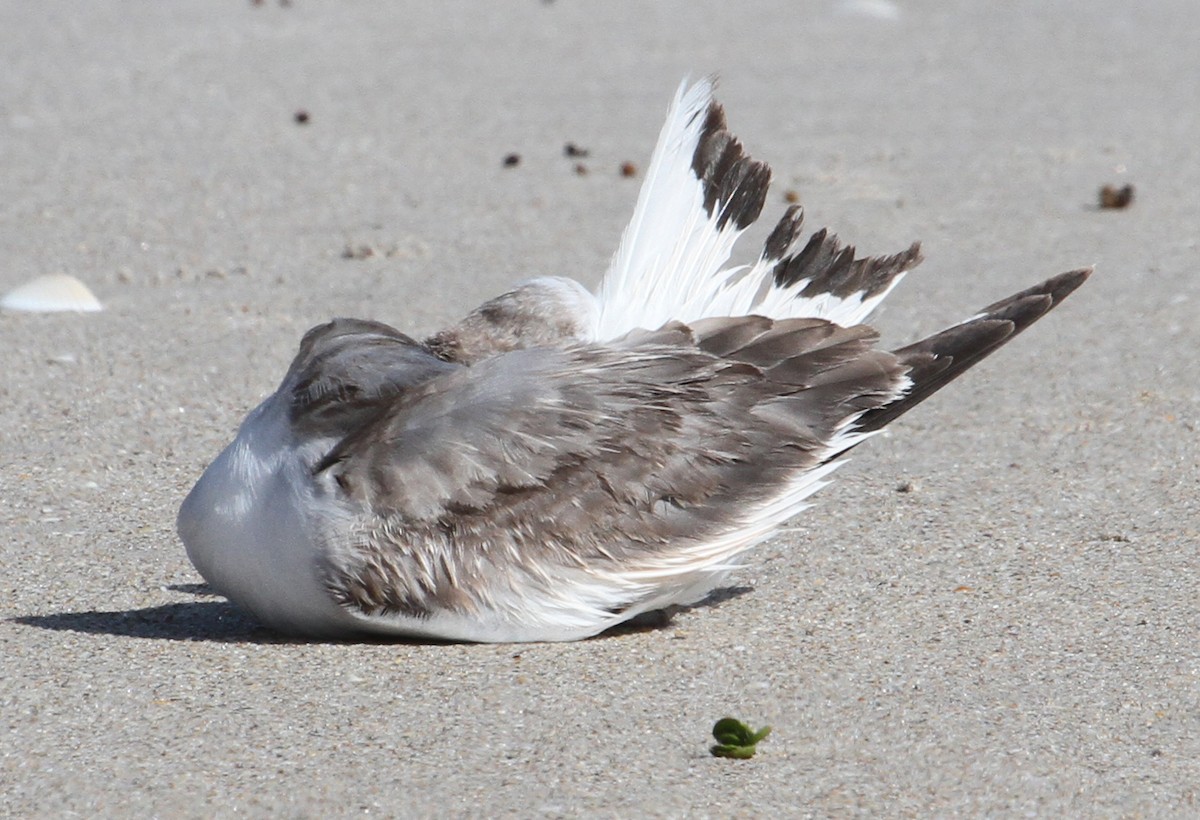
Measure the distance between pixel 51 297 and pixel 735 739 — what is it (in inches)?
172

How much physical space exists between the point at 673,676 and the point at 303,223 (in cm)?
502

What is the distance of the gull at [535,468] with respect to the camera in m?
3.99

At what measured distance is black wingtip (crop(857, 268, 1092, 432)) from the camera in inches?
173

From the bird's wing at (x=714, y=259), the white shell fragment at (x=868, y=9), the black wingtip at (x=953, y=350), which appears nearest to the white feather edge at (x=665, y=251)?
the bird's wing at (x=714, y=259)

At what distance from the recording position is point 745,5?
543 inches

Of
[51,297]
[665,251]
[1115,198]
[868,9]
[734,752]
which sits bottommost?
[51,297]

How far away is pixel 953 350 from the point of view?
14.6ft

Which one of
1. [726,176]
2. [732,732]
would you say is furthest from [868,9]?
[732,732]

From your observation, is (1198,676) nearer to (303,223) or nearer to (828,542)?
(828,542)

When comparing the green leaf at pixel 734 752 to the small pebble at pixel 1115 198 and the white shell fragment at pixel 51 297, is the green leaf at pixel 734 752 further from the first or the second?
the small pebble at pixel 1115 198

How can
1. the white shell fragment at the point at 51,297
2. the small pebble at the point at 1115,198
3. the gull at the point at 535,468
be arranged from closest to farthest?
the gull at the point at 535,468
the white shell fragment at the point at 51,297
the small pebble at the point at 1115,198

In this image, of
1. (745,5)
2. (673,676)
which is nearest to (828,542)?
(673,676)

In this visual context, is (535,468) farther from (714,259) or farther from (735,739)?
(714,259)

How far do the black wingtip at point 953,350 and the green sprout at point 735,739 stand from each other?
106 centimetres
